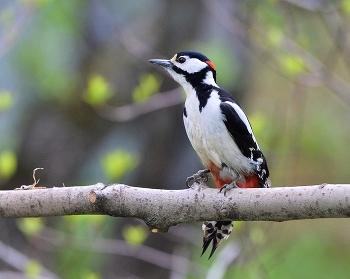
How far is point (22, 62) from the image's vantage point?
6.06 metres

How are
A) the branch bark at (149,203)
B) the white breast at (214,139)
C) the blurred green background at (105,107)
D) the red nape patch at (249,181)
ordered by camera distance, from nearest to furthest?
the branch bark at (149,203) < the white breast at (214,139) < the red nape patch at (249,181) < the blurred green background at (105,107)

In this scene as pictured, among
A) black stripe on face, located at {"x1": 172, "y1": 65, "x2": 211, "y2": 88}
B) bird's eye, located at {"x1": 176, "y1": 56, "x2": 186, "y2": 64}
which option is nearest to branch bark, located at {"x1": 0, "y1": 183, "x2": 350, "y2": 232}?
black stripe on face, located at {"x1": 172, "y1": 65, "x2": 211, "y2": 88}

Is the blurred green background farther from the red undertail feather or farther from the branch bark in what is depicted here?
the branch bark

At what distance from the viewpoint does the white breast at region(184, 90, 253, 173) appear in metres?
3.42

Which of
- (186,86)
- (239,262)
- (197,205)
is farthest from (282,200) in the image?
(239,262)

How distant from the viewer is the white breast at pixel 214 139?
11.2 ft

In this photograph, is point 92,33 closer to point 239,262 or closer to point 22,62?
point 22,62

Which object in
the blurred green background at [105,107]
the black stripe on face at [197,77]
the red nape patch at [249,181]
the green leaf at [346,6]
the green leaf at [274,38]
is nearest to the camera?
the red nape patch at [249,181]

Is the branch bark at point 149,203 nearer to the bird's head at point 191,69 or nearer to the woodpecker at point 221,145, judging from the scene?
the woodpecker at point 221,145

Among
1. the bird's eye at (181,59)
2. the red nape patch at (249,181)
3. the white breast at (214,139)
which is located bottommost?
the red nape patch at (249,181)

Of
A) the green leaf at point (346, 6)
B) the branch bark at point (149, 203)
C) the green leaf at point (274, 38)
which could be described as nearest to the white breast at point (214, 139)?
the branch bark at point (149, 203)

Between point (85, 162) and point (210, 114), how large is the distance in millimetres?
3003

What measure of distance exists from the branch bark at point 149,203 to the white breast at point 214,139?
0.61 meters

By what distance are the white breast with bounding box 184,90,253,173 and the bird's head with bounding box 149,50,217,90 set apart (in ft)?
0.82
